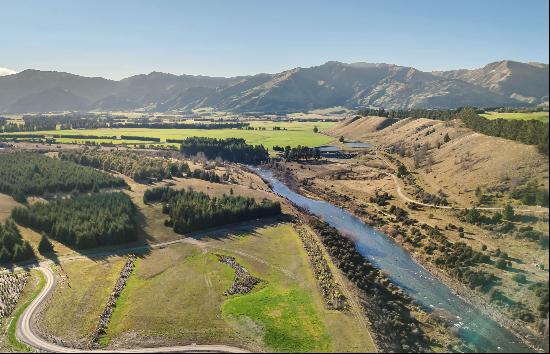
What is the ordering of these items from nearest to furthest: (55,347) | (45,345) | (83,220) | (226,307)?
(55,347) < (45,345) < (226,307) < (83,220)

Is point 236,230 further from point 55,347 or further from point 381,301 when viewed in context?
point 55,347

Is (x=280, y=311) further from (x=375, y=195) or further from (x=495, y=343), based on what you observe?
(x=375, y=195)

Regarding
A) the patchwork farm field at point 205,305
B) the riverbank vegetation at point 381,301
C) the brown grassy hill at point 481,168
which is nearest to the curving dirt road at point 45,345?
the patchwork farm field at point 205,305

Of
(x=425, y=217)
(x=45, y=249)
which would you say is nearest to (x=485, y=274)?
(x=425, y=217)

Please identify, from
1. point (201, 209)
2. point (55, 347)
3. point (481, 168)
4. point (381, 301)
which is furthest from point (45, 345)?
point (481, 168)

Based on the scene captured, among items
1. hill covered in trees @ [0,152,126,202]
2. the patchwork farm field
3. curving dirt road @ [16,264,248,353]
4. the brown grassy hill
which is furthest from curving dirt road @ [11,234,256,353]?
the brown grassy hill

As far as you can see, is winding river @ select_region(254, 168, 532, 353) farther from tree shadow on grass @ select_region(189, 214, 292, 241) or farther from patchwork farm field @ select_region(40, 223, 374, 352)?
patchwork farm field @ select_region(40, 223, 374, 352)
